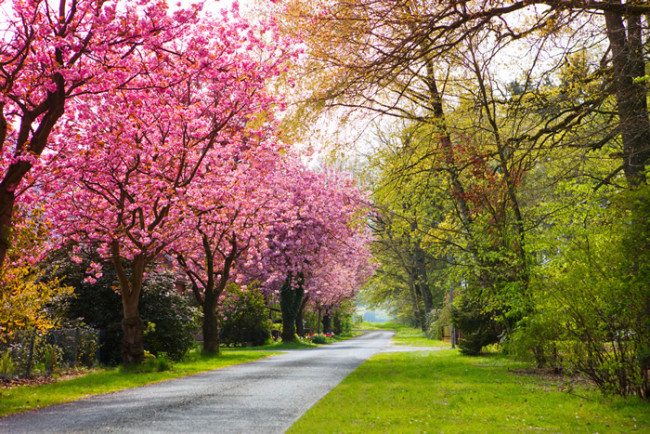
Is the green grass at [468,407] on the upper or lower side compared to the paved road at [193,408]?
lower

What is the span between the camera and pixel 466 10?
29.8 ft

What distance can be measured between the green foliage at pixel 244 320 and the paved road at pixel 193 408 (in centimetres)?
1676

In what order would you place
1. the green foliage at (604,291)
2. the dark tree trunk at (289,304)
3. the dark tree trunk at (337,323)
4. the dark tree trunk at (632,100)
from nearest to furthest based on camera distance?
1. the green foliage at (604,291)
2. the dark tree trunk at (632,100)
3. the dark tree trunk at (289,304)
4. the dark tree trunk at (337,323)

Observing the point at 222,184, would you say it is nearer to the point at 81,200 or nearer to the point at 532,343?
the point at 81,200

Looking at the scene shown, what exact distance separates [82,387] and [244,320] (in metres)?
19.8

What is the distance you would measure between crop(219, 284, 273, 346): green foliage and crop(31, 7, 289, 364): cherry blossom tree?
1366cm

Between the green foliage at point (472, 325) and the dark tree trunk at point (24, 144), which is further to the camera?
the green foliage at point (472, 325)

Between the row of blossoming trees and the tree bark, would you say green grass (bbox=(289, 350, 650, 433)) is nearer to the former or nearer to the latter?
the row of blossoming trees

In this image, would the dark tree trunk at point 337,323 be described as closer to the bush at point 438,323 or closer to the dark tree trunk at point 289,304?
the bush at point 438,323

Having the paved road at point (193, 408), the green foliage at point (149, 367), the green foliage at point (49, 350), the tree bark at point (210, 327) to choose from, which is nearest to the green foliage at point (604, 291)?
the paved road at point (193, 408)

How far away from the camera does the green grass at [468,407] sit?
7188 mm

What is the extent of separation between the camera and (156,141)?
49.9ft

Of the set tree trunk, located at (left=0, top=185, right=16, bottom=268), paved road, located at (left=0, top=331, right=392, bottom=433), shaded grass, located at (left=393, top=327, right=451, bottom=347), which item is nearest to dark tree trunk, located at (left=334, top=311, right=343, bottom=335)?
shaded grass, located at (left=393, top=327, right=451, bottom=347)

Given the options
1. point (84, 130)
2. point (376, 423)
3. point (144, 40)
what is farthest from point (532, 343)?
point (84, 130)
